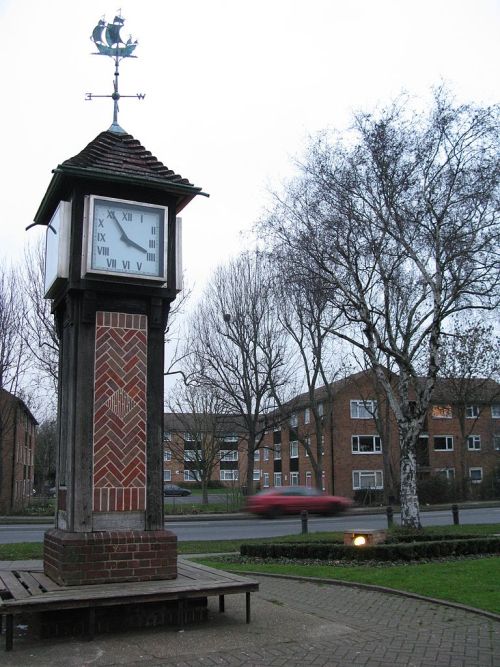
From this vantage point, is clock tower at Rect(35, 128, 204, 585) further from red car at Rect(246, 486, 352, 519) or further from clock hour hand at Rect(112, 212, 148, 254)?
red car at Rect(246, 486, 352, 519)

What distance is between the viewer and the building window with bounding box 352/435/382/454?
5269 centimetres

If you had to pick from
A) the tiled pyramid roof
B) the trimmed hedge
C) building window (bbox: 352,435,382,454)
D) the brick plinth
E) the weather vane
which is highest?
the weather vane

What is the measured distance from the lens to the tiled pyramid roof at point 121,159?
7.82 m

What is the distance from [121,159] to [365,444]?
47293 millimetres

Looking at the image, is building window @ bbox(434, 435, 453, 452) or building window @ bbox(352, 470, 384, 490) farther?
building window @ bbox(434, 435, 453, 452)

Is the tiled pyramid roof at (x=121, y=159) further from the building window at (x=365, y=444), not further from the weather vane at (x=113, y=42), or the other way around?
the building window at (x=365, y=444)

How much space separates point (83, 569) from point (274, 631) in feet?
6.69

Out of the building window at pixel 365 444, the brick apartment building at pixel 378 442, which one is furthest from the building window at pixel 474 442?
the building window at pixel 365 444

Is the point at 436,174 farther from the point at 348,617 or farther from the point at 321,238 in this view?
the point at 348,617

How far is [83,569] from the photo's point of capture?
6.80 metres

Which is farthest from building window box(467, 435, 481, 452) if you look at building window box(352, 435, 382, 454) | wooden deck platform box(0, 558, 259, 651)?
wooden deck platform box(0, 558, 259, 651)

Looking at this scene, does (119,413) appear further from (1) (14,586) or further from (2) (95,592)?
(1) (14,586)

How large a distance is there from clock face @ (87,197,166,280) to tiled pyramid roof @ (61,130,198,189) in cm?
38

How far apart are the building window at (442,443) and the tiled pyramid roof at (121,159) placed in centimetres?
5197
